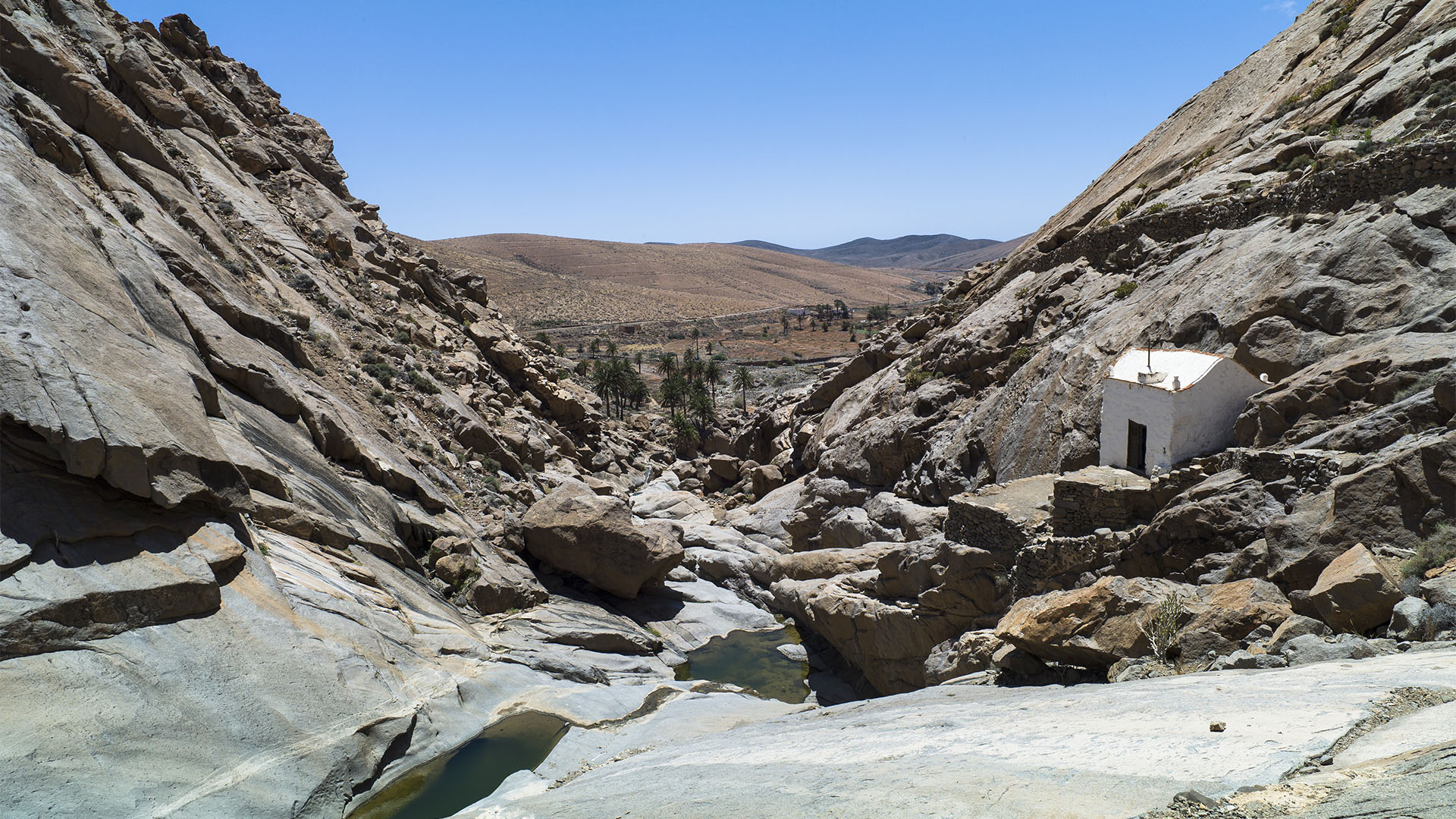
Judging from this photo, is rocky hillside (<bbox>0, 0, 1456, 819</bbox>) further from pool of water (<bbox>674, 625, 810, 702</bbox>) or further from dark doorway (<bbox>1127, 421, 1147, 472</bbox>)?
dark doorway (<bbox>1127, 421, 1147, 472</bbox>)

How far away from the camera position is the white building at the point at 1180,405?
1733cm

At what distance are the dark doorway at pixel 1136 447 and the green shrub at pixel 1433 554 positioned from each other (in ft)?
26.6

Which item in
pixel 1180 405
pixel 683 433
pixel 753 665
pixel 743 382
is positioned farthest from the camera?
pixel 743 382

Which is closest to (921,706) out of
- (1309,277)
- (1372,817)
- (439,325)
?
(1372,817)

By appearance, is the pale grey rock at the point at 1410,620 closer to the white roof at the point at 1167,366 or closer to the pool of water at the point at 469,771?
the white roof at the point at 1167,366

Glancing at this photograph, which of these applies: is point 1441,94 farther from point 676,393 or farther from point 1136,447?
point 676,393

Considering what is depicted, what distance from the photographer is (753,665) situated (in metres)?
25.4

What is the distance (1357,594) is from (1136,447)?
9.32 m

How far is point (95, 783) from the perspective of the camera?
9352 millimetres

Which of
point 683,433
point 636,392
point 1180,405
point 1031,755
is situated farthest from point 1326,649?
point 636,392

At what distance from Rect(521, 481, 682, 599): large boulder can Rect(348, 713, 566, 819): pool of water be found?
1025 cm

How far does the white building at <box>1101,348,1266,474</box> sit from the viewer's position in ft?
56.9

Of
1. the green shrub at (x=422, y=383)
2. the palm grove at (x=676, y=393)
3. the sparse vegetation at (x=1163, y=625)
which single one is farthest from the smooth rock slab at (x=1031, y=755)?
the palm grove at (x=676, y=393)

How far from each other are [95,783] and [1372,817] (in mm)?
11927
